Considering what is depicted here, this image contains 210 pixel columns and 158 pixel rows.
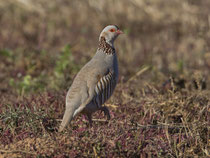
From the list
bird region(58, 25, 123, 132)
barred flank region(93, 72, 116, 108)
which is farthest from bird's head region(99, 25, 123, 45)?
barred flank region(93, 72, 116, 108)

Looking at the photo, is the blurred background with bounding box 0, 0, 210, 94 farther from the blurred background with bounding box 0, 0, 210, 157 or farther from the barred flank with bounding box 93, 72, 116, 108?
the barred flank with bounding box 93, 72, 116, 108

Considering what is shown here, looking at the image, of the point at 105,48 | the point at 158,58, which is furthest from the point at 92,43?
the point at 105,48

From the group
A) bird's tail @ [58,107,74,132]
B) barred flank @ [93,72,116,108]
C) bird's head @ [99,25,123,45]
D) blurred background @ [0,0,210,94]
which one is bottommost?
bird's tail @ [58,107,74,132]

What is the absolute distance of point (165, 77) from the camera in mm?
7277

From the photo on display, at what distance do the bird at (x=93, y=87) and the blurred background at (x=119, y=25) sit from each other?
13.4 ft

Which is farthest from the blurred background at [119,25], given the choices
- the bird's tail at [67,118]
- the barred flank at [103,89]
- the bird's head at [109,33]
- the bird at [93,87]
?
the bird's tail at [67,118]

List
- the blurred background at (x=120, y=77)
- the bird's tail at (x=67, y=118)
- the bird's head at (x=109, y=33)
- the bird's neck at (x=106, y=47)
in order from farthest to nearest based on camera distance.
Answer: the bird's head at (x=109, y=33) < the bird's neck at (x=106, y=47) < the bird's tail at (x=67, y=118) < the blurred background at (x=120, y=77)

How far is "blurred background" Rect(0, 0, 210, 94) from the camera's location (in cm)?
982

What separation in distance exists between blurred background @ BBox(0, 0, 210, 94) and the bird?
161 inches

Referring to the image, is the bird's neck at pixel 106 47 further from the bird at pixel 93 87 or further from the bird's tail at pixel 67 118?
the bird's tail at pixel 67 118

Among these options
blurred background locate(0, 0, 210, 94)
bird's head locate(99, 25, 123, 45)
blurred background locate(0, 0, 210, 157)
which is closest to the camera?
blurred background locate(0, 0, 210, 157)

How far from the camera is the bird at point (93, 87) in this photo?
4.16m

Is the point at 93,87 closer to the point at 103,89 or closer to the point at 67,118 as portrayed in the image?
the point at 103,89

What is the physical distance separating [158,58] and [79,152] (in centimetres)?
681
